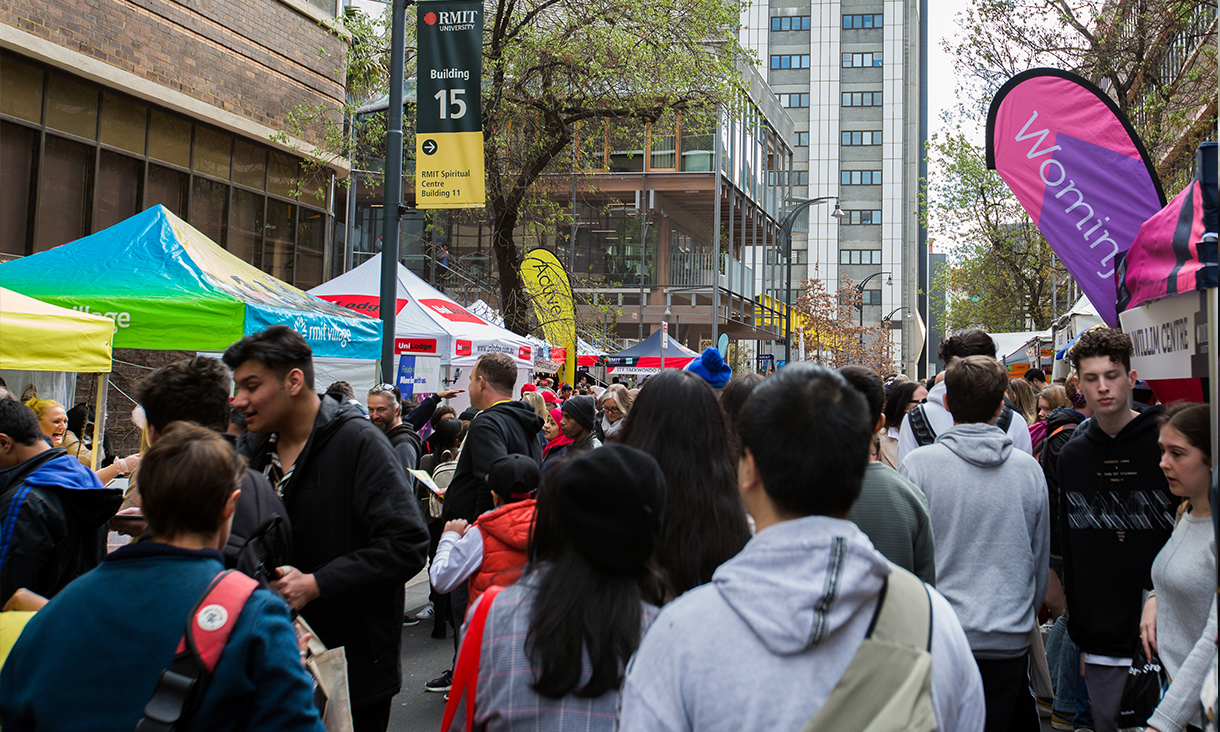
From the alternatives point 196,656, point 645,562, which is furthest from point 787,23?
point 196,656

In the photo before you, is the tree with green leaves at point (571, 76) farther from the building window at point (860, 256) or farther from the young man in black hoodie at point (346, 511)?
the building window at point (860, 256)

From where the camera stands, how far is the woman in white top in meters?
3.20

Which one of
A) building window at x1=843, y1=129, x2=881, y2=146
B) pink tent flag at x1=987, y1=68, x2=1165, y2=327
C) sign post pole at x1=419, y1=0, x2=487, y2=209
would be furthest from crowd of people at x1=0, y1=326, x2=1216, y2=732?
building window at x1=843, y1=129, x2=881, y2=146

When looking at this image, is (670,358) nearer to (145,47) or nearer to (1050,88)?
(145,47)

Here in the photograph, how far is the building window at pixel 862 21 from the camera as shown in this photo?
79062mm

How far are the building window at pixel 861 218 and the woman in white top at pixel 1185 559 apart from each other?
259 feet

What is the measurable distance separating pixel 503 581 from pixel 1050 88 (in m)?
4.06

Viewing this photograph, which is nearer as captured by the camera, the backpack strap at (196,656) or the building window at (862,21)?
the backpack strap at (196,656)

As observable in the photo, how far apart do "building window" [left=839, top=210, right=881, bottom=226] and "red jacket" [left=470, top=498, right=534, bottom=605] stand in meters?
79.6

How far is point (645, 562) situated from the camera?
89.7 inches

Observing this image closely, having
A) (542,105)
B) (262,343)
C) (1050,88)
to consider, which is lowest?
(262,343)

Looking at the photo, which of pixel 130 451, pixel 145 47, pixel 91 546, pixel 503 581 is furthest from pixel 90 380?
pixel 503 581

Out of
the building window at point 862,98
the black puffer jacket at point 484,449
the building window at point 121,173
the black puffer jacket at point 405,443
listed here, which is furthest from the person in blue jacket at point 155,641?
the building window at point 862,98

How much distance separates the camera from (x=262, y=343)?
354cm
